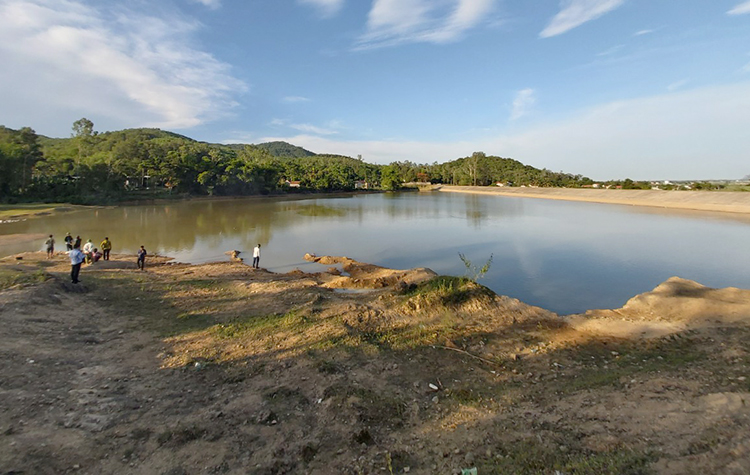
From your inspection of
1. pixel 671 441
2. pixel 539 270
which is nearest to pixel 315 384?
pixel 671 441

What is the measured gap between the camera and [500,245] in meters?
25.6

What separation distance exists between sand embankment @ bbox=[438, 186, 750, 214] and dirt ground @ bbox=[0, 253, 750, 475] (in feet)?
192

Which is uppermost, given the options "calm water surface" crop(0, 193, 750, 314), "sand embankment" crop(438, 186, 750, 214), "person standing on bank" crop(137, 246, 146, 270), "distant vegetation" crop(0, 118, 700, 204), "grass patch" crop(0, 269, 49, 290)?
"distant vegetation" crop(0, 118, 700, 204)

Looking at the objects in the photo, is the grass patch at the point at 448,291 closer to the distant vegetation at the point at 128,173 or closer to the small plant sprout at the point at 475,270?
the small plant sprout at the point at 475,270

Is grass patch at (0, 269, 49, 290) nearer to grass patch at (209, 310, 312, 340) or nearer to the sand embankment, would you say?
grass patch at (209, 310, 312, 340)

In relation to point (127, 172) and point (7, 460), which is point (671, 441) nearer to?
point (7, 460)

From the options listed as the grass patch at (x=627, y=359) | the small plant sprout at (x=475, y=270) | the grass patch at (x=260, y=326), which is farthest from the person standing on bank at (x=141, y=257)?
the grass patch at (x=627, y=359)

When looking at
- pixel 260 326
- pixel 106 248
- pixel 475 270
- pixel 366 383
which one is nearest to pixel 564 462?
pixel 366 383

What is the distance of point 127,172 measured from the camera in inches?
2277

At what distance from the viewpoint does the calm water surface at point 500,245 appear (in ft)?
54.3

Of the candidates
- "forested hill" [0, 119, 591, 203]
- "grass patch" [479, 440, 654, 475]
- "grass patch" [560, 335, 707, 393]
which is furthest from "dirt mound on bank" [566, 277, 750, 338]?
"forested hill" [0, 119, 591, 203]

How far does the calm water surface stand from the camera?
16.5 metres

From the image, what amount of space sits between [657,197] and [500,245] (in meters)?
59.1

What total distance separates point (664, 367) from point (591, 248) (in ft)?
64.8
